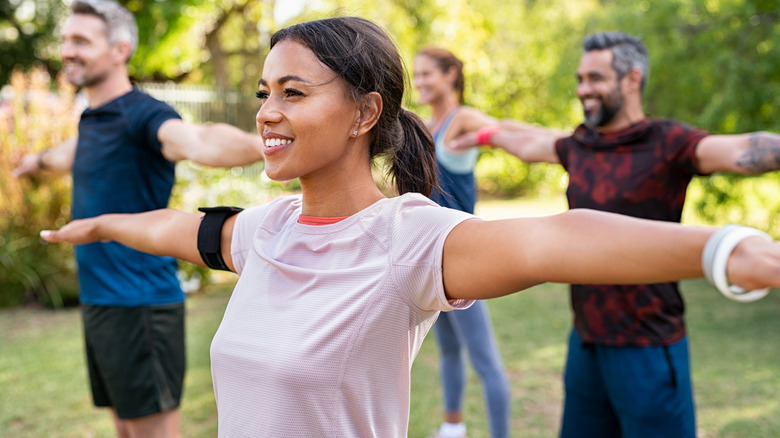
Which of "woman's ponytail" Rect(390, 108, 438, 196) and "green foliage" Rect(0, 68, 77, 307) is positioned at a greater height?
"woman's ponytail" Rect(390, 108, 438, 196)

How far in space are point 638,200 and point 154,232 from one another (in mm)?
1974

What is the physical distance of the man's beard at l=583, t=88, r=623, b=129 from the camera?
10.7ft

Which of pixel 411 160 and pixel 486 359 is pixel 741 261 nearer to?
pixel 411 160

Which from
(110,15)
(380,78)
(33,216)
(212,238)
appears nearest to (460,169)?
(110,15)

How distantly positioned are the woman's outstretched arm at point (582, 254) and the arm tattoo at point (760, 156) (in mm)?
1845

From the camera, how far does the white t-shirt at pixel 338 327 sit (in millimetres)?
1535

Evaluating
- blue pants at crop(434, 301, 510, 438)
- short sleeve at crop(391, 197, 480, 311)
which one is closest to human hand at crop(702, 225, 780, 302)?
short sleeve at crop(391, 197, 480, 311)

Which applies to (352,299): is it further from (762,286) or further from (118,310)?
(118,310)

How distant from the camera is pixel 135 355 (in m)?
3.24

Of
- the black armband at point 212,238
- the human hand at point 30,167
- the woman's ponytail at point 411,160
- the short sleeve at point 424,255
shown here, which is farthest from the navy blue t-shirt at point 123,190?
the short sleeve at point 424,255

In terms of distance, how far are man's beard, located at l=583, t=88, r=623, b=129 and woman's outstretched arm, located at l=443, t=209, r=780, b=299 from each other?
200cm

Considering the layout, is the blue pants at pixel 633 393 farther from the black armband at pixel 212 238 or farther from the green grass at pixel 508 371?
the black armband at pixel 212 238

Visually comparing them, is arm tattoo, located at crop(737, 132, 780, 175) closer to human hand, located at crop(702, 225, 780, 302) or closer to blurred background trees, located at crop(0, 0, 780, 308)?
blurred background trees, located at crop(0, 0, 780, 308)

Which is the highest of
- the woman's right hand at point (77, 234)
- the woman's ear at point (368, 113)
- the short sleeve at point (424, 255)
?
the woman's ear at point (368, 113)
